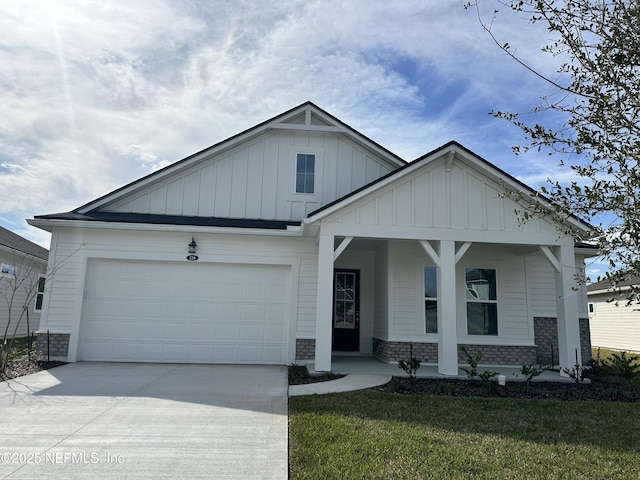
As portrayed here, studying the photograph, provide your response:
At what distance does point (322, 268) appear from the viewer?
8625 mm

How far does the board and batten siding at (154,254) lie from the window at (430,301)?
2.76m

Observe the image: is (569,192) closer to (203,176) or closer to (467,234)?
(467,234)

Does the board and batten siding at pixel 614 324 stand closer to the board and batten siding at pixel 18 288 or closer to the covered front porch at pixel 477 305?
the covered front porch at pixel 477 305

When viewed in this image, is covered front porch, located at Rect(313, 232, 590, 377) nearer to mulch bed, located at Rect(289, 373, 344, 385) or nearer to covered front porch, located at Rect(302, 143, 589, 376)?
covered front porch, located at Rect(302, 143, 589, 376)

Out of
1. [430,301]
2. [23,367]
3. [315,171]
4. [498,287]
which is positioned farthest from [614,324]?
[23,367]

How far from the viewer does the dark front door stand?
12.0 m

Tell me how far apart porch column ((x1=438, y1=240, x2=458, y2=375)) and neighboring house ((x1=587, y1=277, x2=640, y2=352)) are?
12370 mm

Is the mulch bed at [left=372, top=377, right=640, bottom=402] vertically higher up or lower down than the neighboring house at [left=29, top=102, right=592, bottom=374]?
lower down

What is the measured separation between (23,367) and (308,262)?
6252 millimetres

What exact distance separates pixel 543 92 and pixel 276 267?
23.2ft

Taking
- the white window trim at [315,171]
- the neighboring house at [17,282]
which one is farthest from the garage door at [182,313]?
the neighboring house at [17,282]

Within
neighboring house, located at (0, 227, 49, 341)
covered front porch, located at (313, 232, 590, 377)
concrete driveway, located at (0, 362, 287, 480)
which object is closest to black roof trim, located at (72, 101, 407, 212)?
covered front porch, located at (313, 232, 590, 377)

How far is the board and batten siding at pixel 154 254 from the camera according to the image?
9750mm

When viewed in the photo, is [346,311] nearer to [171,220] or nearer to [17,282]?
[171,220]
